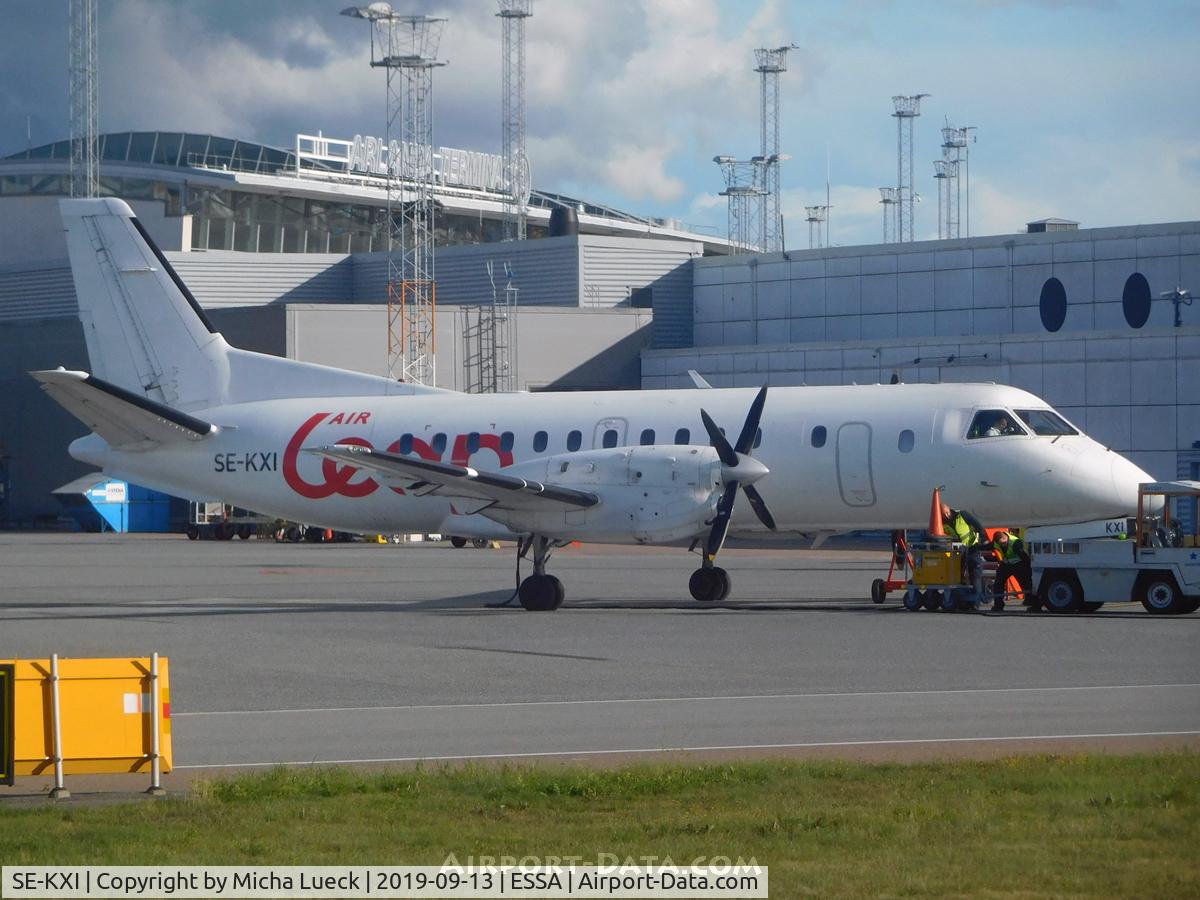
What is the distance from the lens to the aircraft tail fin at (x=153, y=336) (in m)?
28.3

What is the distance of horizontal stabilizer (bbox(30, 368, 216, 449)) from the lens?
2409 cm

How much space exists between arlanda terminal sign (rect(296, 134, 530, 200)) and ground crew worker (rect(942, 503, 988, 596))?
71085 millimetres

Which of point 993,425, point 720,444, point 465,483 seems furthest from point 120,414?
point 993,425

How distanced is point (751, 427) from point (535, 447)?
403 cm

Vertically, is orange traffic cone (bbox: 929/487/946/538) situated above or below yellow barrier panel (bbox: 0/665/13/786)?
above

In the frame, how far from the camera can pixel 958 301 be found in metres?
58.3

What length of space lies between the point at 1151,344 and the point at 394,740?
4045 cm

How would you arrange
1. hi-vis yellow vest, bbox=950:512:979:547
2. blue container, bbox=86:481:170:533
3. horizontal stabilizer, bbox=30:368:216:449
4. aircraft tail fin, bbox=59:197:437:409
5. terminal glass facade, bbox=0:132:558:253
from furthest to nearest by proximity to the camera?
1. terminal glass facade, bbox=0:132:558:253
2. blue container, bbox=86:481:170:533
3. aircraft tail fin, bbox=59:197:437:409
4. horizontal stabilizer, bbox=30:368:216:449
5. hi-vis yellow vest, bbox=950:512:979:547

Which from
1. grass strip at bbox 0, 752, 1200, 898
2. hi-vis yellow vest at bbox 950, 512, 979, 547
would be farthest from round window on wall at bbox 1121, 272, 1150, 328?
grass strip at bbox 0, 752, 1200, 898

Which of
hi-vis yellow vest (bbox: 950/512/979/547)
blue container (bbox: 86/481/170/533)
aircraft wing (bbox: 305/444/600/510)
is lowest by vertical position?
blue container (bbox: 86/481/170/533)

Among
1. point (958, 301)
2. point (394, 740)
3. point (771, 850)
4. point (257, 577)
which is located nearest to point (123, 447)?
point (257, 577)

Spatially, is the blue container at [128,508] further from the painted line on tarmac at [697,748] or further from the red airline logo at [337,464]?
the painted line on tarmac at [697,748]

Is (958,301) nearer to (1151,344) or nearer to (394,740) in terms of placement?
(1151,344)

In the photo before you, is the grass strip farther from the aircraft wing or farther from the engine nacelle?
the engine nacelle
